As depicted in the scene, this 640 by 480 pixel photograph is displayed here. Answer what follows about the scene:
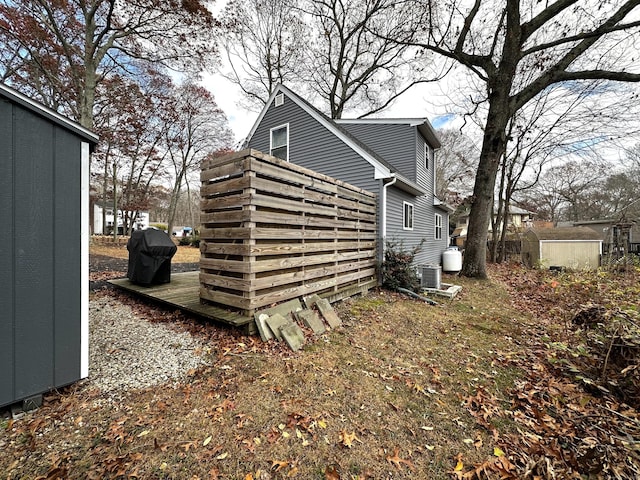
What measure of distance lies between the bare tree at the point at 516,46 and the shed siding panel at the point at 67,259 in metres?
10.8

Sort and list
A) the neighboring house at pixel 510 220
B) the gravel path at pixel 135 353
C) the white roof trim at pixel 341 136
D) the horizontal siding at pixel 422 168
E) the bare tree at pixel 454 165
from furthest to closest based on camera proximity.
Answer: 1. the neighboring house at pixel 510 220
2. the bare tree at pixel 454 165
3. the horizontal siding at pixel 422 168
4. the white roof trim at pixel 341 136
5. the gravel path at pixel 135 353

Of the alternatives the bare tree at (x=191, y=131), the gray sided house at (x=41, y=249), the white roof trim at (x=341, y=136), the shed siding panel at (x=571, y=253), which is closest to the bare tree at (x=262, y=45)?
the bare tree at (x=191, y=131)

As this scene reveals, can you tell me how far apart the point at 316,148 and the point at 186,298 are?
6.72 meters

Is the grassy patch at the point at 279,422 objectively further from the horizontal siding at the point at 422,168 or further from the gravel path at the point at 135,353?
the horizontal siding at the point at 422,168

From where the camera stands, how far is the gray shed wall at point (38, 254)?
213cm

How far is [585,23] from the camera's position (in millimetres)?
8406

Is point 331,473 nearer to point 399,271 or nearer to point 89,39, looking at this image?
point 399,271

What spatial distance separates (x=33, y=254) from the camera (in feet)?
7.37

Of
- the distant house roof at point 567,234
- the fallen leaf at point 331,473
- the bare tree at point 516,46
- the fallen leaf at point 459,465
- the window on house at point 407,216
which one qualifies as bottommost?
the fallen leaf at point 459,465

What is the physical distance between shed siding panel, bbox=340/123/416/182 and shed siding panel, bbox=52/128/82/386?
10.2 meters

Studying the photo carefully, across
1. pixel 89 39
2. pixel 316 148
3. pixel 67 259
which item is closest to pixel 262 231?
pixel 67 259

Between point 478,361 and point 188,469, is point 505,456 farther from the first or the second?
point 188,469

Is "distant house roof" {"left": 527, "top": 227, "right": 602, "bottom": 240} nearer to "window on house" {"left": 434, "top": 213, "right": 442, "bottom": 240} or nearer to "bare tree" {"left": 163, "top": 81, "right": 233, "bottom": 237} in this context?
"window on house" {"left": 434, "top": 213, "right": 442, "bottom": 240}

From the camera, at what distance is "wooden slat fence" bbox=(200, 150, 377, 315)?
3738 millimetres
